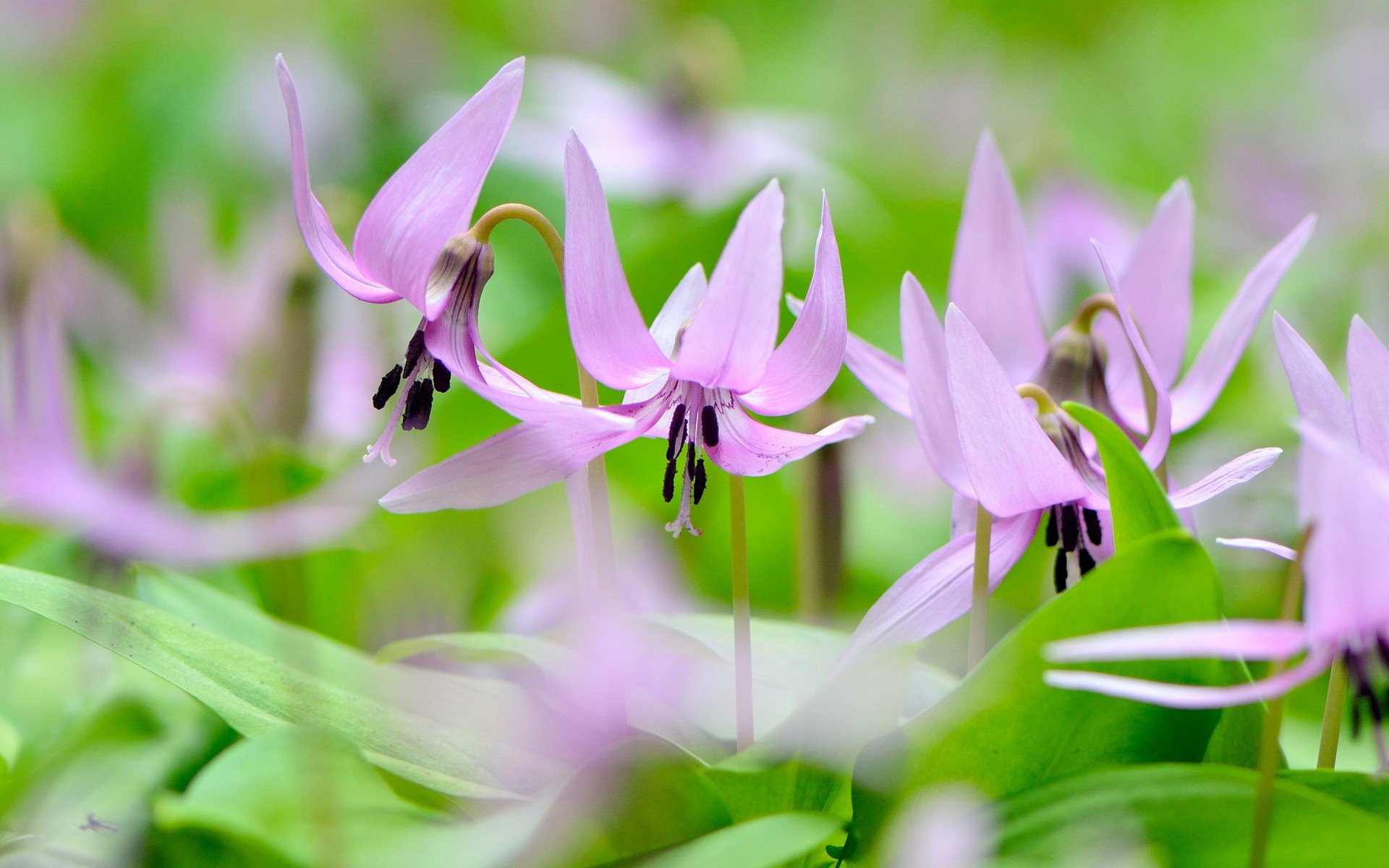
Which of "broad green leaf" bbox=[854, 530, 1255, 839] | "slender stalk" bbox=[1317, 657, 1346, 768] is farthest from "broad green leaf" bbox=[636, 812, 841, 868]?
"slender stalk" bbox=[1317, 657, 1346, 768]

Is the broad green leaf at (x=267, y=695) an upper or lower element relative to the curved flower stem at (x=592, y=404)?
lower

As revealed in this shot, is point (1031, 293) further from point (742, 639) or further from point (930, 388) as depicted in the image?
point (742, 639)

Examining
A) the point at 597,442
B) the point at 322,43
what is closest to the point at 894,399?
the point at 597,442

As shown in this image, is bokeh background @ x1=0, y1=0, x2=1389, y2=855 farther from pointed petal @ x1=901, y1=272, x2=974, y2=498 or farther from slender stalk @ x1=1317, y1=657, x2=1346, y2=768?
pointed petal @ x1=901, y1=272, x2=974, y2=498

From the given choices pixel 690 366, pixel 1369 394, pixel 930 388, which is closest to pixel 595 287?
pixel 690 366

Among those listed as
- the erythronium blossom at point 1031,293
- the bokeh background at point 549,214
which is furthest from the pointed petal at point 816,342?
the bokeh background at point 549,214

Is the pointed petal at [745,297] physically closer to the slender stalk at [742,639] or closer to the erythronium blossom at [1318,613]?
the slender stalk at [742,639]

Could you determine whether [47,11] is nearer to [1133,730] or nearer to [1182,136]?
[1182,136]
